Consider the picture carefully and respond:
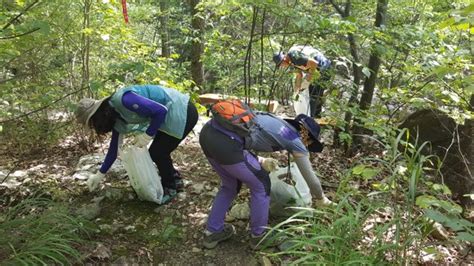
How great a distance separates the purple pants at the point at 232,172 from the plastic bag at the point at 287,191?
0.35m

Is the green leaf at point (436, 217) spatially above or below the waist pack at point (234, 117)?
below

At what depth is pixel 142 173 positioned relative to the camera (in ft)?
12.5

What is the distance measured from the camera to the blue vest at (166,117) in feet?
12.4

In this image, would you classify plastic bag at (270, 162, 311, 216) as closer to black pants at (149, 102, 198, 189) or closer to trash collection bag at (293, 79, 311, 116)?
black pants at (149, 102, 198, 189)

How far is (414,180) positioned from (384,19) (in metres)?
3.40

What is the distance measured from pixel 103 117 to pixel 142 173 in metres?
0.63

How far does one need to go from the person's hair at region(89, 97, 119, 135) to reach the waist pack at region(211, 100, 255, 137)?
1.09 m

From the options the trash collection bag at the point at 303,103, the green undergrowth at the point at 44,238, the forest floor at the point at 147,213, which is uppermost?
the trash collection bag at the point at 303,103

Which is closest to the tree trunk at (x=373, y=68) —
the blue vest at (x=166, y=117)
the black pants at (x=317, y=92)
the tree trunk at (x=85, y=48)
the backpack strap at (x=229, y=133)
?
the black pants at (x=317, y=92)

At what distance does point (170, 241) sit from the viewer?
3582 millimetres

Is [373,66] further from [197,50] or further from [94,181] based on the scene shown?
[94,181]

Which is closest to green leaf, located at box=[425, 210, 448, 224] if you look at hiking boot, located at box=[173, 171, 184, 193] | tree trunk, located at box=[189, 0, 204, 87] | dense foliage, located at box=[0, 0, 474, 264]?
dense foliage, located at box=[0, 0, 474, 264]

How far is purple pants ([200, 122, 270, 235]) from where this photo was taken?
3086 millimetres

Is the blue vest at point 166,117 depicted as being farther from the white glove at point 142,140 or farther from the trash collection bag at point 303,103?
the trash collection bag at point 303,103
